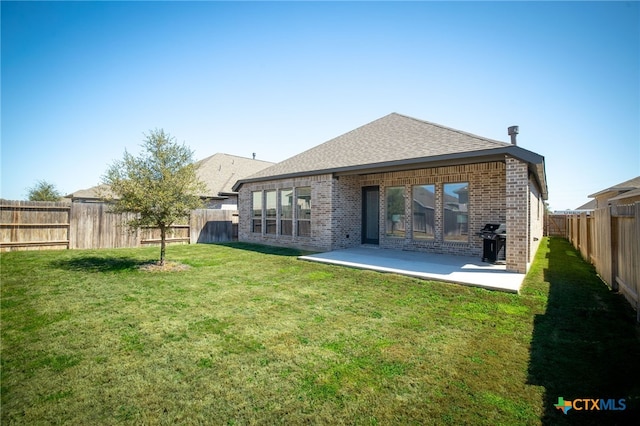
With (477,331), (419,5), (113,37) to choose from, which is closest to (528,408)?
(477,331)

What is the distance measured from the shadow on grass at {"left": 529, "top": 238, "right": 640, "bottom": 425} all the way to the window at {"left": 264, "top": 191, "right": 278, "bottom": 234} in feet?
35.4

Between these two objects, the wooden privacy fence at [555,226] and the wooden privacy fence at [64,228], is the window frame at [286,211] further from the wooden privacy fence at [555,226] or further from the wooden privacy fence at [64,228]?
the wooden privacy fence at [555,226]

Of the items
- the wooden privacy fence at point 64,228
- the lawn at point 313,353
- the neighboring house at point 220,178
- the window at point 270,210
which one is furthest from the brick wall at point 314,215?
the neighboring house at point 220,178

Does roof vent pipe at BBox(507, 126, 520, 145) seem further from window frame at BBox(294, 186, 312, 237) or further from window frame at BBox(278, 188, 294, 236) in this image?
window frame at BBox(278, 188, 294, 236)

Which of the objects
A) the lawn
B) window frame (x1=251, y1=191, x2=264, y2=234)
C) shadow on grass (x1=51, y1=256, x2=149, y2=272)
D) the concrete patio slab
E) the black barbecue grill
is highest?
window frame (x1=251, y1=191, x2=264, y2=234)

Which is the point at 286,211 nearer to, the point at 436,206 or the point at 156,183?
the point at 156,183

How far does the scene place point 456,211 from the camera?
1006cm

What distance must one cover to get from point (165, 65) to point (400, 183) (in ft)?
32.9

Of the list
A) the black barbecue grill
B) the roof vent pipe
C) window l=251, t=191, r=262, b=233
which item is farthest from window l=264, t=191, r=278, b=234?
the roof vent pipe

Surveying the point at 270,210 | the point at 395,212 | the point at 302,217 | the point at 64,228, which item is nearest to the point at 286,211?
the point at 302,217

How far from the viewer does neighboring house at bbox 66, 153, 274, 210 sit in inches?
809

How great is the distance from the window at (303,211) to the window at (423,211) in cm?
439

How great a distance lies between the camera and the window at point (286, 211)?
43.2 feet

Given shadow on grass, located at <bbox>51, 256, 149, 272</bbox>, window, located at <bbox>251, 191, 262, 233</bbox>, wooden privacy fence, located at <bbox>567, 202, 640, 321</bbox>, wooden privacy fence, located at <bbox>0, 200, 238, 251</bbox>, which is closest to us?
wooden privacy fence, located at <bbox>567, 202, 640, 321</bbox>
